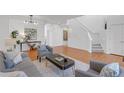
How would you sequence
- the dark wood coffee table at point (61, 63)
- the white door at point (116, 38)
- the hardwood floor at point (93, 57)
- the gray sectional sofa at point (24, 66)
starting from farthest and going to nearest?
the white door at point (116, 38) < the hardwood floor at point (93, 57) < the dark wood coffee table at point (61, 63) < the gray sectional sofa at point (24, 66)

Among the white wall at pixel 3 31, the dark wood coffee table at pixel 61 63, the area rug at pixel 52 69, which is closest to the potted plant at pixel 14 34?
the white wall at pixel 3 31

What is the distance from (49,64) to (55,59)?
1.29ft

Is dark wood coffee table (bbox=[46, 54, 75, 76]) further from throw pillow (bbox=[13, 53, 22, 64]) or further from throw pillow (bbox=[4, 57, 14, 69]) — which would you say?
throw pillow (bbox=[4, 57, 14, 69])

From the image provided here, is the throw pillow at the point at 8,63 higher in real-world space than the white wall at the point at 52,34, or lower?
lower

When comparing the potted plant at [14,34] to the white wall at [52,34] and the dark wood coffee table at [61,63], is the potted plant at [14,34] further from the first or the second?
the dark wood coffee table at [61,63]

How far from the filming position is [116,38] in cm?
595

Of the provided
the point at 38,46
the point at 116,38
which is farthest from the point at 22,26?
the point at 116,38

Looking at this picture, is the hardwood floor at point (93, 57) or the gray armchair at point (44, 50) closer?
the gray armchair at point (44, 50)

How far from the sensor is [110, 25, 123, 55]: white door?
222 inches

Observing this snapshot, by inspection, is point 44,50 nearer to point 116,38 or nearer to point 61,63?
point 61,63

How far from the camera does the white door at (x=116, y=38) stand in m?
5.64
